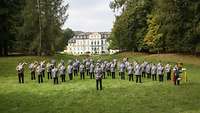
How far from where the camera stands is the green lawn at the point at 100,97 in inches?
1024

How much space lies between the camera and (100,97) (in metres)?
29.6

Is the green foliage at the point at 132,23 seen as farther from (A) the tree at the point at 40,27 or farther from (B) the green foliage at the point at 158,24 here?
(A) the tree at the point at 40,27

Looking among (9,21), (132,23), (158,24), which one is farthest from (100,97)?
(132,23)

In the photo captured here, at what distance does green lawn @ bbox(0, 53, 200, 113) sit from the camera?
26016 millimetres

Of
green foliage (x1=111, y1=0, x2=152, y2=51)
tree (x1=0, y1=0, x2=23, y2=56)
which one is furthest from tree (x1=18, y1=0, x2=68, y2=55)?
green foliage (x1=111, y1=0, x2=152, y2=51)

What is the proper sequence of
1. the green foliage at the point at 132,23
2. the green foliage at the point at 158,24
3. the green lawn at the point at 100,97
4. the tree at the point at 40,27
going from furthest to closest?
the green foliage at the point at 132,23 < the tree at the point at 40,27 < the green foliage at the point at 158,24 < the green lawn at the point at 100,97

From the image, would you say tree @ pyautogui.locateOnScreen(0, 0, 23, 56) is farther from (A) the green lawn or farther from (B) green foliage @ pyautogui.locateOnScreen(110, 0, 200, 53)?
(A) the green lawn

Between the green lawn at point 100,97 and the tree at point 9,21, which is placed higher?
the tree at point 9,21

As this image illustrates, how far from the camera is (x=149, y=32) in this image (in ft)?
249

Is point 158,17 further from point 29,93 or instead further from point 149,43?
point 29,93

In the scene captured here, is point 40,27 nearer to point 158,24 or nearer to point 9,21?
point 9,21

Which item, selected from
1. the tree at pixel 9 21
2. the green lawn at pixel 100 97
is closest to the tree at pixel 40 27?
the tree at pixel 9 21

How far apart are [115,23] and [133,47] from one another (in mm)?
5406

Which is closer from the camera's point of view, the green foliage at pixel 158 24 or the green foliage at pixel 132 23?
the green foliage at pixel 158 24
